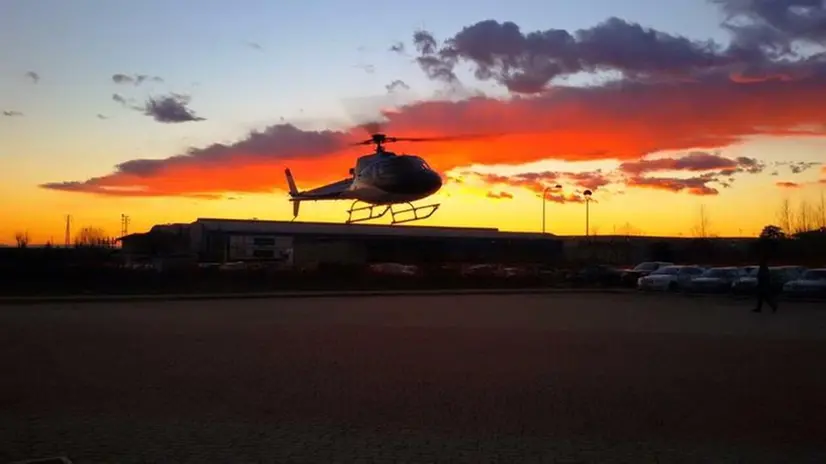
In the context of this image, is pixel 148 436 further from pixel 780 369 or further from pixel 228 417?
pixel 780 369

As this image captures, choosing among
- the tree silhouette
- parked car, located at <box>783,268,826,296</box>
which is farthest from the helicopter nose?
the tree silhouette

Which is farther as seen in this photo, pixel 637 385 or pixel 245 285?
pixel 245 285

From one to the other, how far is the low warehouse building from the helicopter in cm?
3577

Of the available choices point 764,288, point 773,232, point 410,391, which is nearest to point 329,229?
point 773,232

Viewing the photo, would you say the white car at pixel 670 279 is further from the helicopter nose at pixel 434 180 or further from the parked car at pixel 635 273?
the helicopter nose at pixel 434 180

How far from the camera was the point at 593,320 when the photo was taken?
966 inches

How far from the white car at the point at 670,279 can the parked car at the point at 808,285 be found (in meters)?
5.42

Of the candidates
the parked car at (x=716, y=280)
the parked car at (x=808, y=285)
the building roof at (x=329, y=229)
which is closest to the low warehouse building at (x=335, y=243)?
the building roof at (x=329, y=229)

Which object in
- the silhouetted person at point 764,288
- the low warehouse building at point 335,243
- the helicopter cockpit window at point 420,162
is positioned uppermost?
the helicopter cockpit window at point 420,162

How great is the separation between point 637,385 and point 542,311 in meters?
16.2

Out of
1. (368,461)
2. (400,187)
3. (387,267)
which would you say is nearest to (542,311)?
(400,187)

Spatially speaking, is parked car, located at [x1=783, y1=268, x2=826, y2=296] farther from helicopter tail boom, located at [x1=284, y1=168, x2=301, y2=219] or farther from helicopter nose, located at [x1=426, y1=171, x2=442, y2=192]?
helicopter tail boom, located at [x1=284, y1=168, x2=301, y2=219]

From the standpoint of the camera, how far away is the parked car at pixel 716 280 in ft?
129

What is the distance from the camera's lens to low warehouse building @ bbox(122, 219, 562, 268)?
85.8 metres
